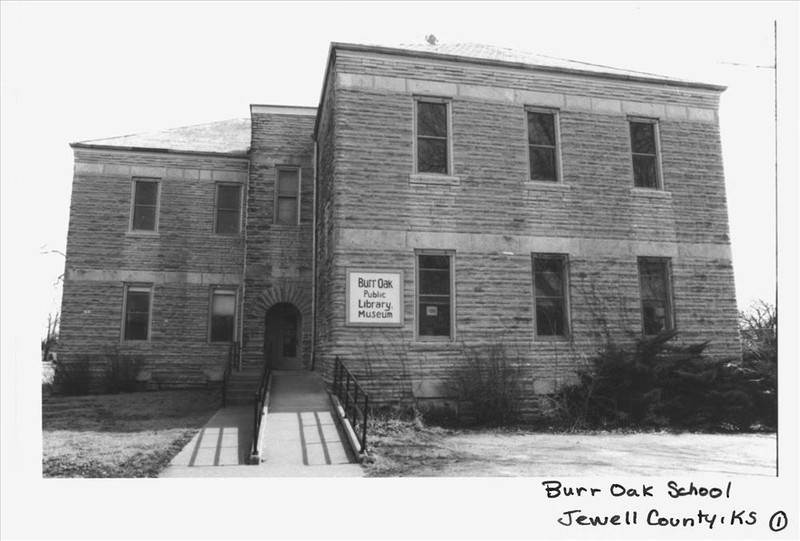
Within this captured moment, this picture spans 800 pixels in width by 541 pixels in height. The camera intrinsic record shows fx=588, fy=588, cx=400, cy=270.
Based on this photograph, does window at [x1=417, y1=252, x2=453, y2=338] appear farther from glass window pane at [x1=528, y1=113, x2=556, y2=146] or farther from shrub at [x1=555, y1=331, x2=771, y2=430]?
glass window pane at [x1=528, y1=113, x2=556, y2=146]

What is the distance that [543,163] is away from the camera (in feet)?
40.3

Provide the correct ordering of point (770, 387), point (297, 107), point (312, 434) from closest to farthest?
point (312, 434), point (770, 387), point (297, 107)

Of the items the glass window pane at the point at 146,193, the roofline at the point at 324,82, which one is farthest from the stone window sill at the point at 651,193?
the glass window pane at the point at 146,193

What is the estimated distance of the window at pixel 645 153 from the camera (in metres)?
12.8

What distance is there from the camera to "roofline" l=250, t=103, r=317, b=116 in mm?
16219

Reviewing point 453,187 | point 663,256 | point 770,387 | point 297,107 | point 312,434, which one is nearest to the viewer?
point 312,434

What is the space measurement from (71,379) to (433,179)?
425 inches

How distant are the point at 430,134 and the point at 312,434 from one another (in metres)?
6.38

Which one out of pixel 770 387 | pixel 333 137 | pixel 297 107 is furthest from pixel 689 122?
pixel 297 107

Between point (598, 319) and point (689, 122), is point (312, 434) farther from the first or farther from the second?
point (689, 122)

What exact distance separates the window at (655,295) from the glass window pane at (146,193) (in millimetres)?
13069

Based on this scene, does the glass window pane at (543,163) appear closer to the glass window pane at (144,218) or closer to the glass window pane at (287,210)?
the glass window pane at (287,210)

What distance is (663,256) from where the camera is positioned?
40.5 feet

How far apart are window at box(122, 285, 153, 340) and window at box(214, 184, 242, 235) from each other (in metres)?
2.60
